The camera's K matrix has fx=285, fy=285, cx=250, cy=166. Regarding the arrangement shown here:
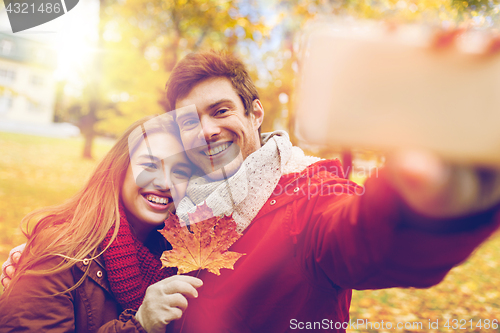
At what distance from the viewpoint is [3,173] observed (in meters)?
8.79

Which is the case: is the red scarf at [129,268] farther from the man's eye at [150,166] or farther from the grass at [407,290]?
the grass at [407,290]

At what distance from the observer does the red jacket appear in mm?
673

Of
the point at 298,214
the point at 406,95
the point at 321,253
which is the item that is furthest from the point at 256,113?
the point at 406,95

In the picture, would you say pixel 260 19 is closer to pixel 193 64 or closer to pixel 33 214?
pixel 193 64

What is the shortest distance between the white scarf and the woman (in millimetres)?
280

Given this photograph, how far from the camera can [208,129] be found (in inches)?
62.4

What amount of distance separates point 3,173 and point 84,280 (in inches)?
396

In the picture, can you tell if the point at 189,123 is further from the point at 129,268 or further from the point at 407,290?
the point at 407,290

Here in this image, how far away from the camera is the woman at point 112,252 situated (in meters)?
1.24

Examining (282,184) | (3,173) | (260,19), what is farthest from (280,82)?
(3,173)

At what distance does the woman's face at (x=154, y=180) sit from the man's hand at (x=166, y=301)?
450mm

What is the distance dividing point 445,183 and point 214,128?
1.21 m

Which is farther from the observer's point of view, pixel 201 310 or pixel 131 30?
pixel 131 30

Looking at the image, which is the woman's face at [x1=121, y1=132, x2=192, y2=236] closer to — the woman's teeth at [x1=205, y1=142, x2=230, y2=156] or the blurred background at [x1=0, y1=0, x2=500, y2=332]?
the woman's teeth at [x1=205, y1=142, x2=230, y2=156]
